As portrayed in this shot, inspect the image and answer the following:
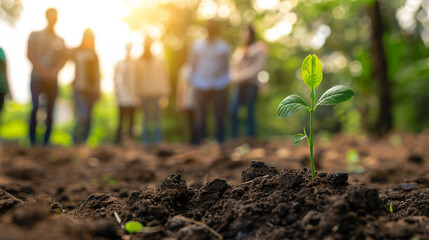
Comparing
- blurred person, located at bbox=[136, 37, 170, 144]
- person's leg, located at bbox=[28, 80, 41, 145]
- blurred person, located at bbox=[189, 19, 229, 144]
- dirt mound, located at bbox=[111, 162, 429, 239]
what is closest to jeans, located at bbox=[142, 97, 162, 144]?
blurred person, located at bbox=[136, 37, 170, 144]

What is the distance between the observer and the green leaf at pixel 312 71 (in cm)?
170

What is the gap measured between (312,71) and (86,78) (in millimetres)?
5294

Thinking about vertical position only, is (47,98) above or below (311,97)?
above

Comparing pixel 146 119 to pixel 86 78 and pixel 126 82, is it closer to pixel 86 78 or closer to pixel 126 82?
pixel 126 82

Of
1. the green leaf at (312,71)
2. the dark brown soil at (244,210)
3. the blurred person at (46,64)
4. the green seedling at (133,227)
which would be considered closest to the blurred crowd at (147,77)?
the blurred person at (46,64)

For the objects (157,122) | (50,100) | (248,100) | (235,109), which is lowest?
(157,122)

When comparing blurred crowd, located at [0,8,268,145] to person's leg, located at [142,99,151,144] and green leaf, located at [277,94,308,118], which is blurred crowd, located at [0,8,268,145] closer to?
person's leg, located at [142,99,151,144]

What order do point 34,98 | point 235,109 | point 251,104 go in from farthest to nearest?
point 235,109 → point 251,104 → point 34,98

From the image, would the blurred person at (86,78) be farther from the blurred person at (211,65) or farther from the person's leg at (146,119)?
the blurred person at (211,65)

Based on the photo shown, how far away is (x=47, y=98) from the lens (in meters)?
5.74

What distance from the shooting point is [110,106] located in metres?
21.4

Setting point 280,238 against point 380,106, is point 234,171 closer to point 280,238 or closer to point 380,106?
point 280,238

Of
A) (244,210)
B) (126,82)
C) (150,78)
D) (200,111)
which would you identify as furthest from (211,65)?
(244,210)

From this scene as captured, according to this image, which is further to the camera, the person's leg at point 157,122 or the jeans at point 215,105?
the person's leg at point 157,122
